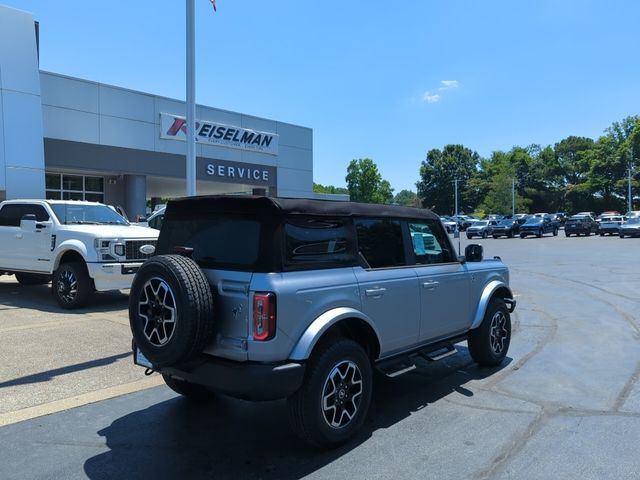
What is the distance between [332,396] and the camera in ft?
12.5

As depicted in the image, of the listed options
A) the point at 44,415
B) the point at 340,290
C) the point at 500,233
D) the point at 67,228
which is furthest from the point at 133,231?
the point at 500,233


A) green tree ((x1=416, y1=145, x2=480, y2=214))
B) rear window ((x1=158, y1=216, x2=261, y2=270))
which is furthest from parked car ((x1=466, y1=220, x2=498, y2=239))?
green tree ((x1=416, y1=145, x2=480, y2=214))

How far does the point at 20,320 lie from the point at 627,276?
14.7 metres

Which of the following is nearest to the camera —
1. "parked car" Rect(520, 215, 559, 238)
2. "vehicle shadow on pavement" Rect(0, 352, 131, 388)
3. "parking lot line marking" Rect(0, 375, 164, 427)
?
"parking lot line marking" Rect(0, 375, 164, 427)

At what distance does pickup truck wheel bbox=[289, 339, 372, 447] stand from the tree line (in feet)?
271

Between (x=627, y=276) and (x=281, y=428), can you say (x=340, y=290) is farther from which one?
(x=627, y=276)

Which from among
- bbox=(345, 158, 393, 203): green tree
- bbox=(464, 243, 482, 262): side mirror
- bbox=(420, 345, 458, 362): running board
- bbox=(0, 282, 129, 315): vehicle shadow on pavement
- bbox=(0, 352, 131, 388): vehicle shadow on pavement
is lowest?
bbox=(0, 352, 131, 388): vehicle shadow on pavement

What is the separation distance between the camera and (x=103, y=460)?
3.64 m

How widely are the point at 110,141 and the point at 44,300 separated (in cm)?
1271

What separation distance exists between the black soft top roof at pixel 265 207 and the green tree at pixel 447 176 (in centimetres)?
9595

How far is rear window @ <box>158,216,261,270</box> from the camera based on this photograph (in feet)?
12.3

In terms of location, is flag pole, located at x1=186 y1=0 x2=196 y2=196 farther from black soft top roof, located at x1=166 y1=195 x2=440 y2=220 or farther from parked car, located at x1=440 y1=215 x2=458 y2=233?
black soft top roof, located at x1=166 y1=195 x2=440 y2=220

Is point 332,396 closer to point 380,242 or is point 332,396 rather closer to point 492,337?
point 380,242

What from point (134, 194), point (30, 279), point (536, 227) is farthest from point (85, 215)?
point (536, 227)
